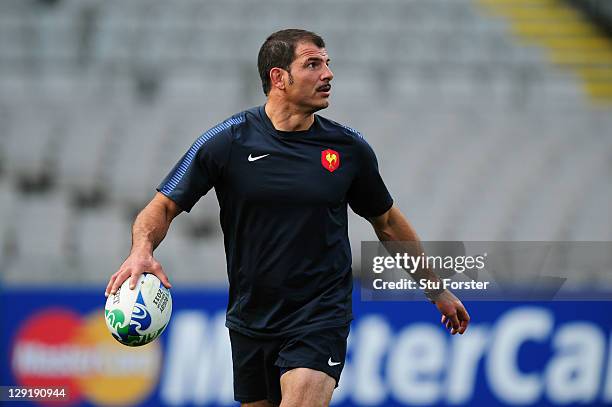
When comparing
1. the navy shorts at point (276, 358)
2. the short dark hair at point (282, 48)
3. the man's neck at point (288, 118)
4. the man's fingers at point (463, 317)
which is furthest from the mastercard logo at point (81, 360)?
the short dark hair at point (282, 48)

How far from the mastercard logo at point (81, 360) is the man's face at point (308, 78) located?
3136 mm

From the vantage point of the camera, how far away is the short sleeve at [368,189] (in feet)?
14.0

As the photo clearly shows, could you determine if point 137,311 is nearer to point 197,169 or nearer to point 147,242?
point 147,242

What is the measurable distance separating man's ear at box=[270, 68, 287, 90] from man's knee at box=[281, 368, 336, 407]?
1.15 metres

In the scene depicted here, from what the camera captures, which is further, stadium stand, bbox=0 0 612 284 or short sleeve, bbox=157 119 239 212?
stadium stand, bbox=0 0 612 284

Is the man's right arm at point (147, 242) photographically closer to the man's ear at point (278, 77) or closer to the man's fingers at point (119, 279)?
the man's fingers at point (119, 279)

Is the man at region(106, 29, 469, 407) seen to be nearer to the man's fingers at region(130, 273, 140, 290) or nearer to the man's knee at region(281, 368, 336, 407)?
the man's knee at region(281, 368, 336, 407)

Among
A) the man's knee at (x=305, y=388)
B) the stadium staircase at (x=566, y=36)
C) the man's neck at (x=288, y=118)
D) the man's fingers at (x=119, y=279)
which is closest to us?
the man's fingers at (x=119, y=279)

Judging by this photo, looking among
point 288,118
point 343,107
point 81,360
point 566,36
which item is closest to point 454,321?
point 288,118

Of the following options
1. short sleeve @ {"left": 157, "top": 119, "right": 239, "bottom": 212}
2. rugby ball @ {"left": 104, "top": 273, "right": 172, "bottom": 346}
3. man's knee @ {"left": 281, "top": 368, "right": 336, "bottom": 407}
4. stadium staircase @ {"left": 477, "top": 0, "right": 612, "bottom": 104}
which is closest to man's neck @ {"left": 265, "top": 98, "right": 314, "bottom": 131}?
short sleeve @ {"left": 157, "top": 119, "right": 239, "bottom": 212}

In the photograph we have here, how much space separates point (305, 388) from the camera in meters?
3.94

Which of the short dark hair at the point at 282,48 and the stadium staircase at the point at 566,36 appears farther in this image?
the stadium staircase at the point at 566,36

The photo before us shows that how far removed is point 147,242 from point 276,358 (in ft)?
2.39

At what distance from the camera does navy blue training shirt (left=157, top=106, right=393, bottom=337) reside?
4.09 metres
